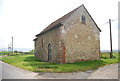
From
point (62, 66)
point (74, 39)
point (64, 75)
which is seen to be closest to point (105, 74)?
point (64, 75)

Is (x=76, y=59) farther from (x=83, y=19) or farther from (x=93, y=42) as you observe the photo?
(x=83, y=19)

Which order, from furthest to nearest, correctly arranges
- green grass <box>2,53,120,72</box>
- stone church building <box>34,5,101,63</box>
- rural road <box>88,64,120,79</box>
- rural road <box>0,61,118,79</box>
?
stone church building <box>34,5,101,63</box>
green grass <box>2,53,120,72</box>
rural road <box>0,61,118,79</box>
rural road <box>88,64,120,79</box>

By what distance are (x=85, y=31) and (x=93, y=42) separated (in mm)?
2452

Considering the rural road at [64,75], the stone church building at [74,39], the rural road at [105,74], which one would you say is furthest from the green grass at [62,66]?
the rural road at [105,74]

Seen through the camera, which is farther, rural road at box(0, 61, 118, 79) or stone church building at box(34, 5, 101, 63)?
stone church building at box(34, 5, 101, 63)

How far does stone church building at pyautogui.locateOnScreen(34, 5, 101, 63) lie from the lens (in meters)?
18.1

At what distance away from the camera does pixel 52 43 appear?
20406 millimetres

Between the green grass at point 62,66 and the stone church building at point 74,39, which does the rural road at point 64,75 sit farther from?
the stone church building at point 74,39

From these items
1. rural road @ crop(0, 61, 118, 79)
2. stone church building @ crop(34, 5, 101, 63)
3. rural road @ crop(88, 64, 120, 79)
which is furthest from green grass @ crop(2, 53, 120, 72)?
rural road @ crop(88, 64, 120, 79)

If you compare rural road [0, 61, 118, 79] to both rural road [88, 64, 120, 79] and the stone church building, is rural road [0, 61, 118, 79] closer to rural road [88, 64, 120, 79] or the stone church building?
rural road [88, 64, 120, 79]

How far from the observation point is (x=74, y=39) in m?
19.0

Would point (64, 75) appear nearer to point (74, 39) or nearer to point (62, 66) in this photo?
point (62, 66)

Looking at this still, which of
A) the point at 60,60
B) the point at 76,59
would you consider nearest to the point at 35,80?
the point at 60,60

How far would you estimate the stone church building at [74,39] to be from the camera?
1811 cm
